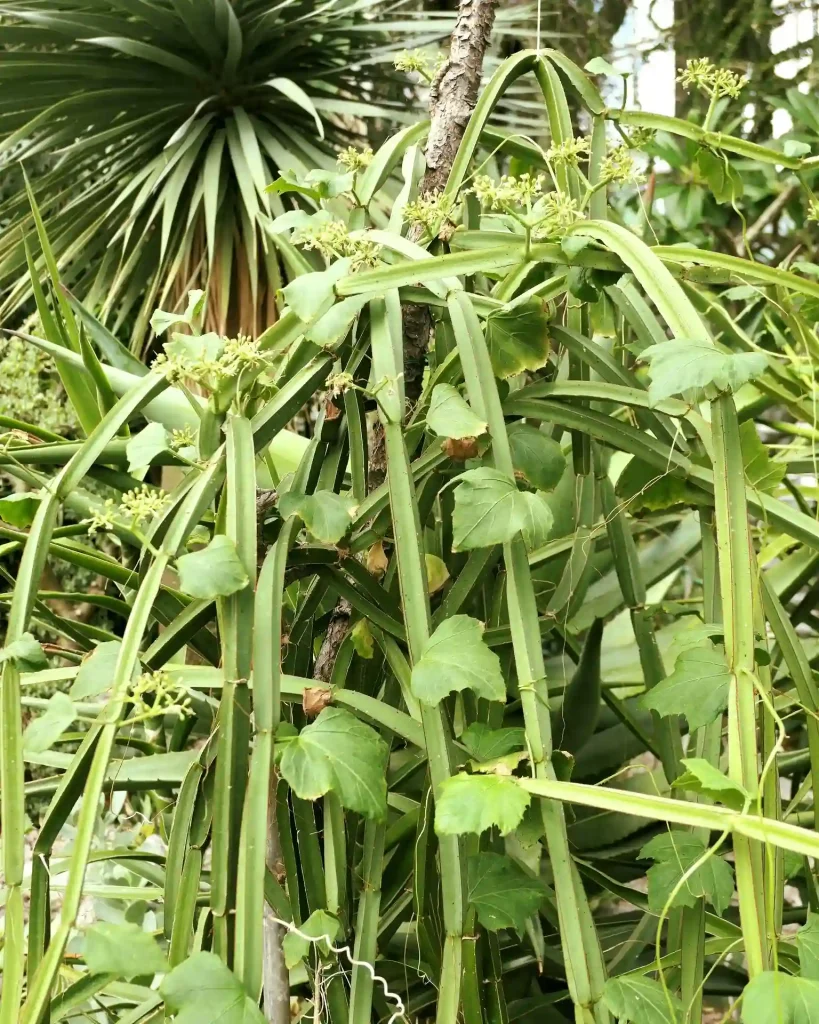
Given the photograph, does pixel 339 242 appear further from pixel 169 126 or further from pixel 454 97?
pixel 169 126

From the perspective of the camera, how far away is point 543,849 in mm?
585

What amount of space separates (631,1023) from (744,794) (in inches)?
3.7

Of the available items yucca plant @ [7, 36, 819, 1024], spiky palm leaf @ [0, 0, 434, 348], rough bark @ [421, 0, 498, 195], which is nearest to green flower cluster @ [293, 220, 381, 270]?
yucca plant @ [7, 36, 819, 1024]

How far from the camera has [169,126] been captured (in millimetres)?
1479

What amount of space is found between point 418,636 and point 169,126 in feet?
4.85

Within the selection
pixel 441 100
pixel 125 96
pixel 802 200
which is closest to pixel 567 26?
pixel 802 200

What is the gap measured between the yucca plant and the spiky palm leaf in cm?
97

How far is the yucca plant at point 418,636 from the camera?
24cm

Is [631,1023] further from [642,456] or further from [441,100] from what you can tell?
[441,100]

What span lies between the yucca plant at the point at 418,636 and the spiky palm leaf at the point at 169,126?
3.17 feet

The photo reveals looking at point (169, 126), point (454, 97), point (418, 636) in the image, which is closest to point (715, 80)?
point (454, 97)

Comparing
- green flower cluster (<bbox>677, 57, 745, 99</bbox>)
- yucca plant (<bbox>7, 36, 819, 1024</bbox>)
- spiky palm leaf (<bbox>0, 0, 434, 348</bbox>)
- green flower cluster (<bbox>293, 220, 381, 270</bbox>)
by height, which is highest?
spiky palm leaf (<bbox>0, 0, 434, 348</bbox>)

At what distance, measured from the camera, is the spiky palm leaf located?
4.40ft

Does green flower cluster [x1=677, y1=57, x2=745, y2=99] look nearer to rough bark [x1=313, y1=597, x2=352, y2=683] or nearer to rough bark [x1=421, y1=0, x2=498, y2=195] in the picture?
rough bark [x1=421, y1=0, x2=498, y2=195]
